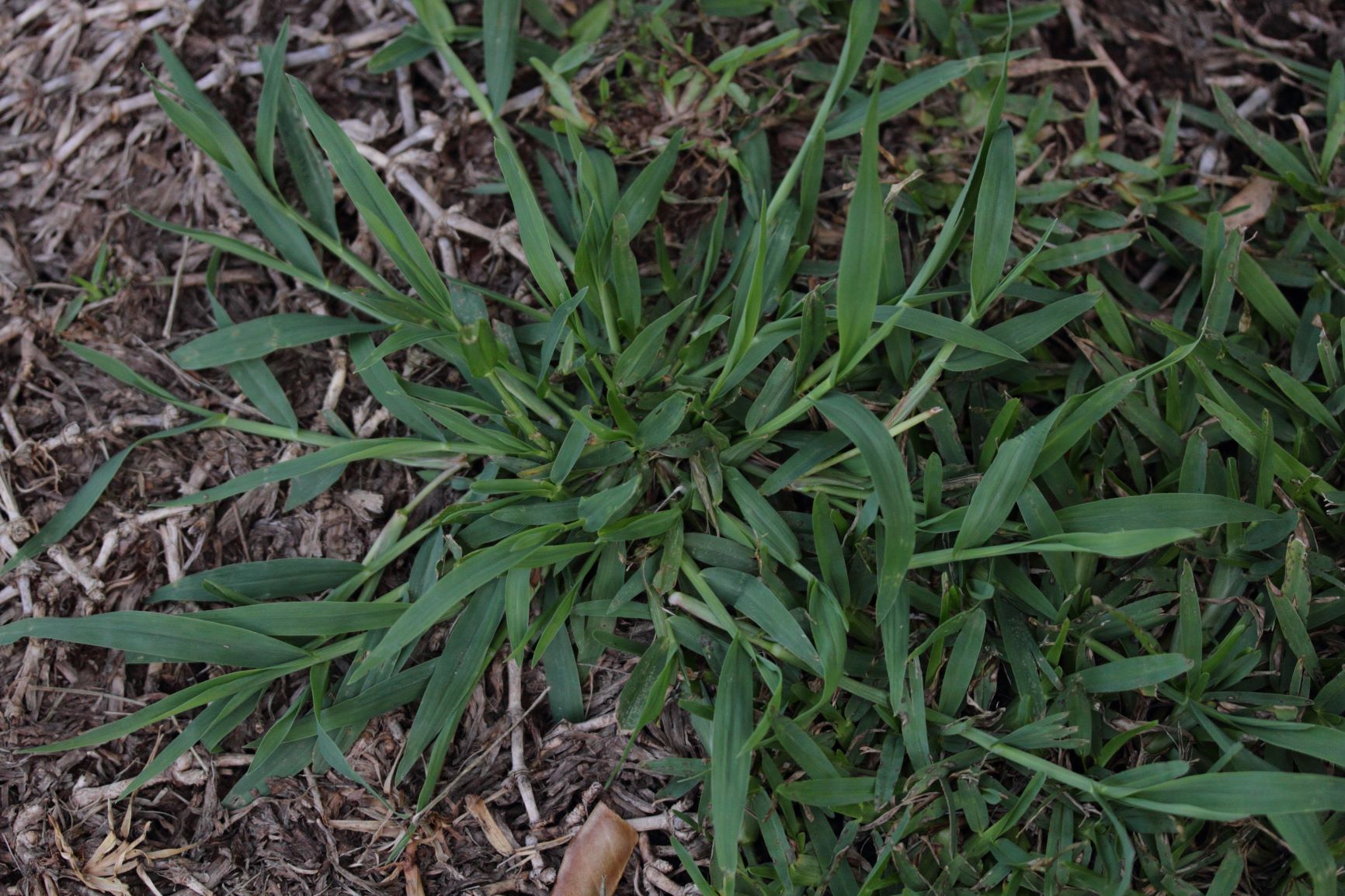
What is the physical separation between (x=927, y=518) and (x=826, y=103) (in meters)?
0.76

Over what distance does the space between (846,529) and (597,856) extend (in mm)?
677

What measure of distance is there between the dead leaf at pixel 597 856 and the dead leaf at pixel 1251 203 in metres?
1.65

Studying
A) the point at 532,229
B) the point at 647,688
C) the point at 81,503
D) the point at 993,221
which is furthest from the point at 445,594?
the point at 993,221

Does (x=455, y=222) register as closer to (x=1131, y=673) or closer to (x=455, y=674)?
(x=455, y=674)

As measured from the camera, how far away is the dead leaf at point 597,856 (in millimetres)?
1499

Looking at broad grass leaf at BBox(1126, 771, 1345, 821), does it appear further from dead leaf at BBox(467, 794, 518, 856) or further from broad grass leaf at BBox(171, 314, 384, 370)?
broad grass leaf at BBox(171, 314, 384, 370)

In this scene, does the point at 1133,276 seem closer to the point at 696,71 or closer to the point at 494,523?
the point at 696,71

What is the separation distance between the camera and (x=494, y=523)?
62.1 inches

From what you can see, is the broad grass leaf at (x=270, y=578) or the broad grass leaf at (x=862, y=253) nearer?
the broad grass leaf at (x=862, y=253)

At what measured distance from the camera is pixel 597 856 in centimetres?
151

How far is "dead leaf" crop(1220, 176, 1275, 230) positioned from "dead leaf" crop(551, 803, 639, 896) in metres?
1.65

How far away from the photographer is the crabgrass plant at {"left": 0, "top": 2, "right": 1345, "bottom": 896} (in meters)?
1.38

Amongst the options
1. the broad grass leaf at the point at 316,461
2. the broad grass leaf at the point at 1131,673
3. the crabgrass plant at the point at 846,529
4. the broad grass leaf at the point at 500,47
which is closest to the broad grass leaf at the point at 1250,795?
the crabgrass plant at the point at 846,529

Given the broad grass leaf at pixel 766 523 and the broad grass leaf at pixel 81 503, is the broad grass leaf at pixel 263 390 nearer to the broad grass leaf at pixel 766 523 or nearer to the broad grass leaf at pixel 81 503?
the broad grass leaf at pixel 81 503
